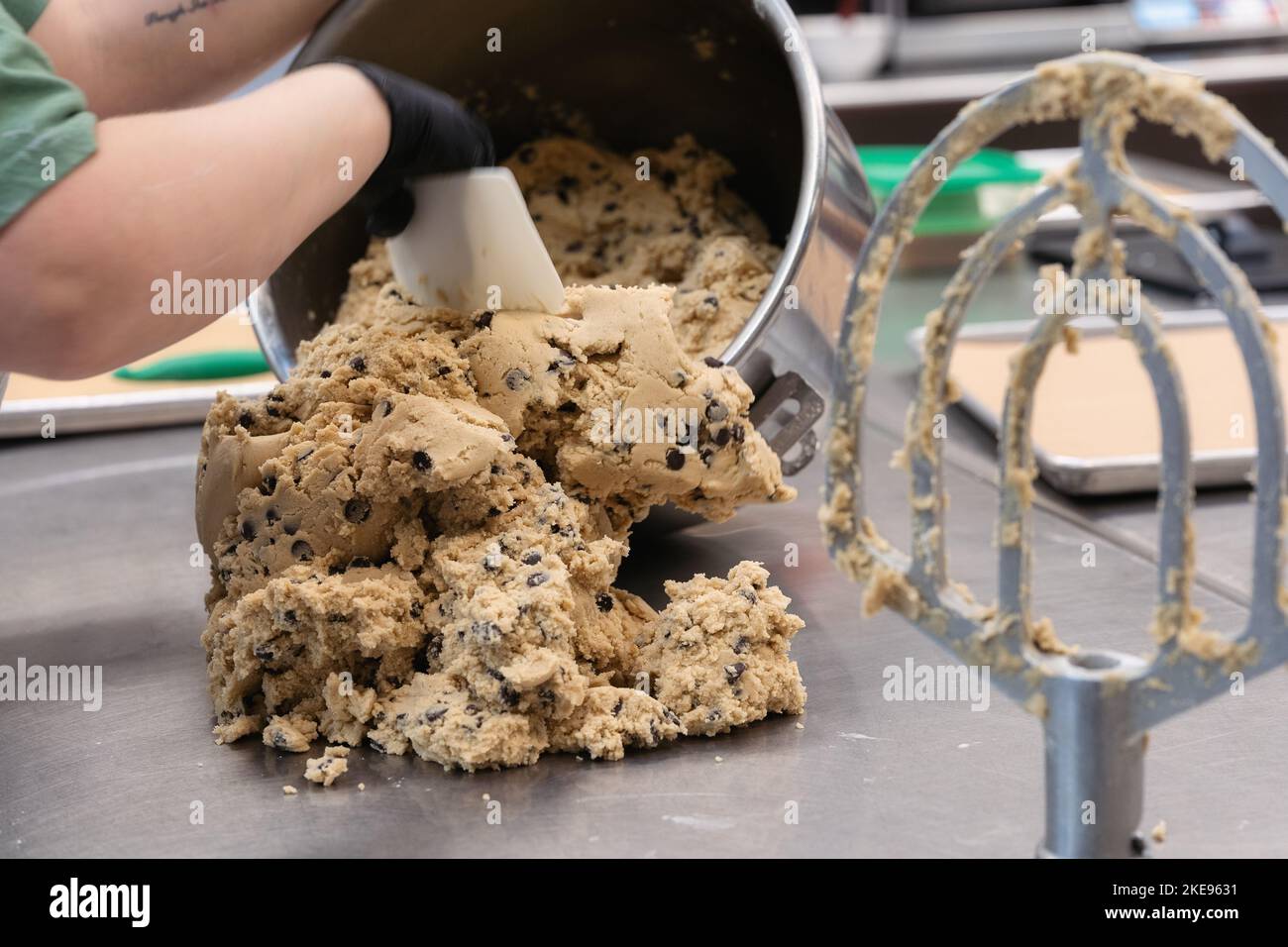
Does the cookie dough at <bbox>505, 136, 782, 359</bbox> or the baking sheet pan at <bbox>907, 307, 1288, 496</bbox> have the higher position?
the cookie dough at <bbox>505, 136, 782, 359</bbox>

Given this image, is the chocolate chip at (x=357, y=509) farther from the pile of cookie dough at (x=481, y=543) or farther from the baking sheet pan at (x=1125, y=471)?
the baking sheet pan at (x=1125, y=471)

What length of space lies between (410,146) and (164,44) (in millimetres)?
317

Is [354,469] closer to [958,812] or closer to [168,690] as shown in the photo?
[168,690]

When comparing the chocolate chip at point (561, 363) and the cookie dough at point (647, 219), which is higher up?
the cookie dough at point (647, 219)

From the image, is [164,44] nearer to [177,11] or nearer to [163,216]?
[177,11]

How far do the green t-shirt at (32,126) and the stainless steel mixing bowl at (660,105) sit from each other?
0.40 meters

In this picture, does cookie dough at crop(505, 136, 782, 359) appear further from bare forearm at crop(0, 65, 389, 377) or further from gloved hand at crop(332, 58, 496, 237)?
bare forearm at crop(0, 65, 389, 377)

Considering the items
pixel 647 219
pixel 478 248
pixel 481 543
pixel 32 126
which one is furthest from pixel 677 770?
pixel 647 219

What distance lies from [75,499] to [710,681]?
816mm

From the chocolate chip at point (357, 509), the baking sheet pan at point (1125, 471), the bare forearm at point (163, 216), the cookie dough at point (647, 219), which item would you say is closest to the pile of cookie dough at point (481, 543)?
the chocolate chip at point (357, 509)

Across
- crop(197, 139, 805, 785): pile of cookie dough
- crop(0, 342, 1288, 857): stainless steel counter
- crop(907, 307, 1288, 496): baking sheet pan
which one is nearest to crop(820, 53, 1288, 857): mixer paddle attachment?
crop(0, 342, 1288, 857): stainless steel counter

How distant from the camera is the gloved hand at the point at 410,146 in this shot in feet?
2.80

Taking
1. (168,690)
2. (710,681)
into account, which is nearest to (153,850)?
(168,690)

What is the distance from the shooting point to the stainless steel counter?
699 mm
